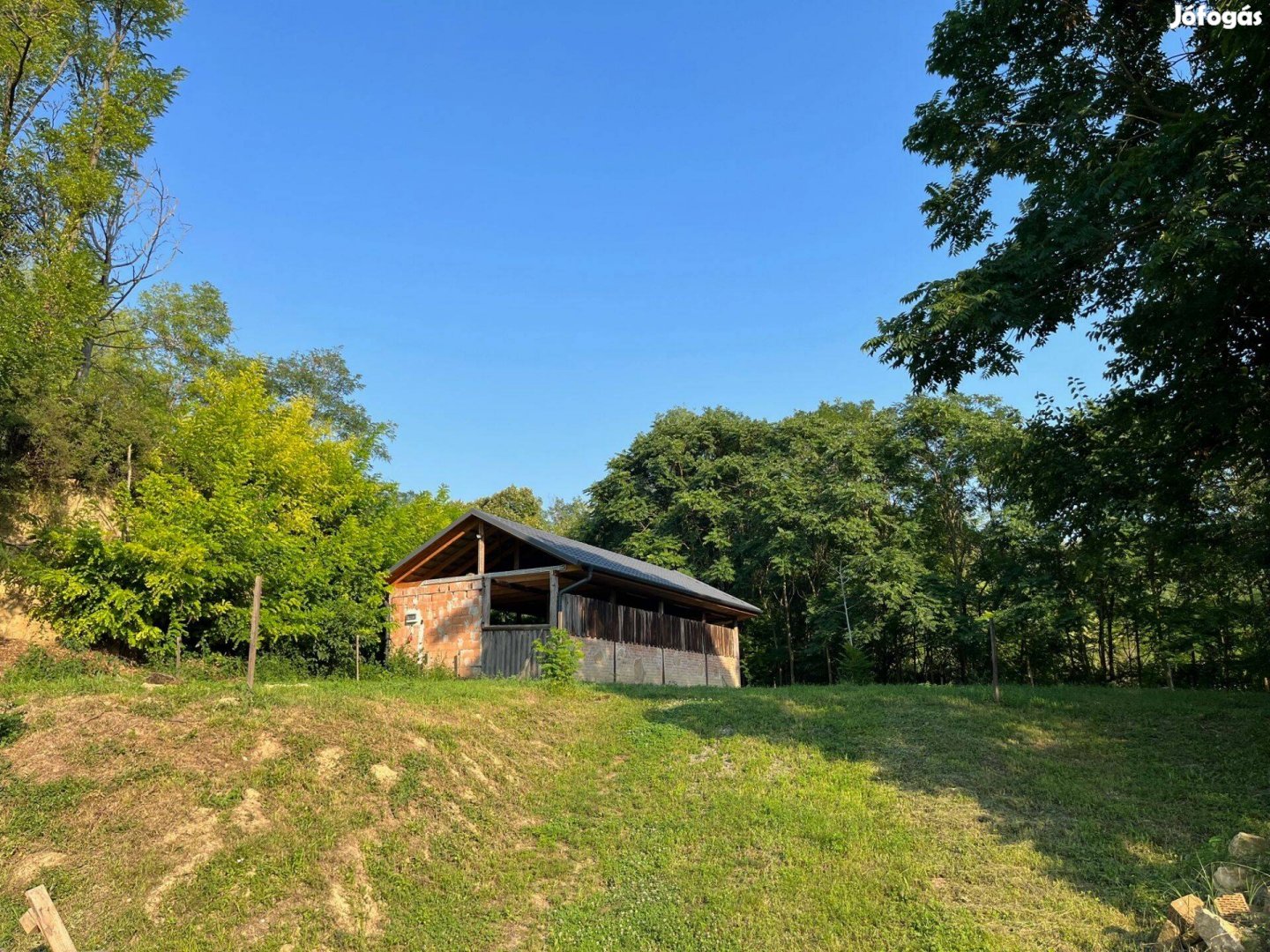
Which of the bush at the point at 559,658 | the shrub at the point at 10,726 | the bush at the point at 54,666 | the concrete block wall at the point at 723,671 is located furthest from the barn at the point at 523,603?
the shrub at the point at 10,726

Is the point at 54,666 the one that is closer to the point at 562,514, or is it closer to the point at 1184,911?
the point at 1184,911

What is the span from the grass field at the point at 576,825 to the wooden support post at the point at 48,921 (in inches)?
23.8

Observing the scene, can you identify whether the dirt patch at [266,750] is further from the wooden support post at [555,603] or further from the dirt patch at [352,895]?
the wooden support post at [555,603]

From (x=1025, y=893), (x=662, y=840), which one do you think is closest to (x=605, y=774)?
(x=662, y=840)

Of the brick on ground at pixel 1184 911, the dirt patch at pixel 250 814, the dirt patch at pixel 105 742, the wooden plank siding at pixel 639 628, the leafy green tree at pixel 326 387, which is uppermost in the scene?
the leafy green tree at pixel 326 387

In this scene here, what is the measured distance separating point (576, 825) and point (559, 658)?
6410 mm

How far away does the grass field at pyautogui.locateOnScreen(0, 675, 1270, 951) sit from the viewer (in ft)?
20.5

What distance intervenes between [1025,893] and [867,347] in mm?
→ 6403

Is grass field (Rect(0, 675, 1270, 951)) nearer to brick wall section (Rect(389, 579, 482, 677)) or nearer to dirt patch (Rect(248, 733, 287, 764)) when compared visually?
dirt patch (Rect(248, 733, 287, 764))

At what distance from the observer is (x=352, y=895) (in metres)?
6.78

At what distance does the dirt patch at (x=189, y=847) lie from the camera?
6098 mm

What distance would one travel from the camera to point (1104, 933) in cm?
585

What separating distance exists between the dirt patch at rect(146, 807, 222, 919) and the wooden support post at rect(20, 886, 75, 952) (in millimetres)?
940

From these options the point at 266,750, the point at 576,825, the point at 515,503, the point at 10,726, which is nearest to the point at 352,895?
the point at 266,750
